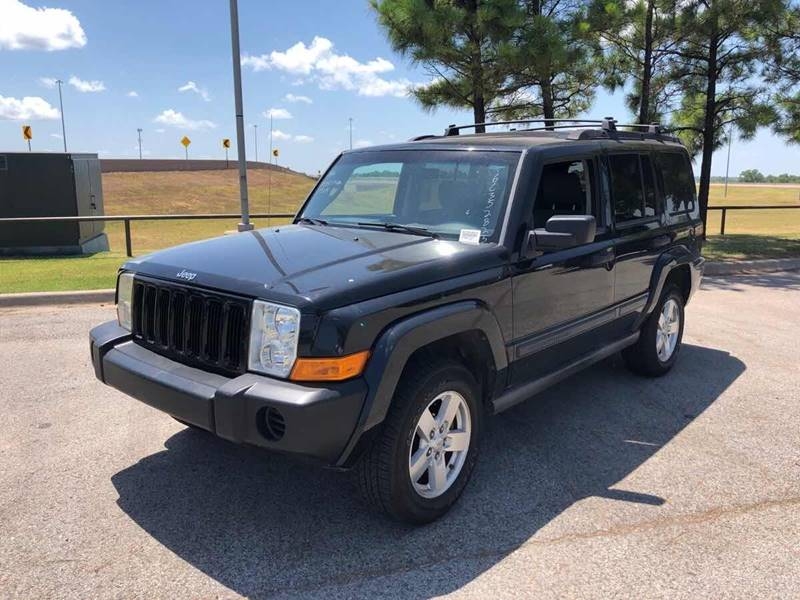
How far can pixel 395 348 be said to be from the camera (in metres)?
2.87

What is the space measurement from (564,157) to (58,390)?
408cm

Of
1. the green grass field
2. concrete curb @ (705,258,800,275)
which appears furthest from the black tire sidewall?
concrete curb @ (705,258,800,275)

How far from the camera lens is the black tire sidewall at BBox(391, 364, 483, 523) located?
9.78 ft

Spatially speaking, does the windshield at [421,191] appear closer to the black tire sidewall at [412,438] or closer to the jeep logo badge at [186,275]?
the black tire sidewall at [412,438]

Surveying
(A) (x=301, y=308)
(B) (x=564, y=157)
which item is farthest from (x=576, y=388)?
(A) (x=301, y=308)

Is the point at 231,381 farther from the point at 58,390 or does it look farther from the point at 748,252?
the point at 748,252

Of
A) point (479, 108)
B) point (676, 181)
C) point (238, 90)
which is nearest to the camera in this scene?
point (676, 181)

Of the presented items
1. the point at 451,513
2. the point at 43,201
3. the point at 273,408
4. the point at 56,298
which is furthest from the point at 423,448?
the point at 43,201

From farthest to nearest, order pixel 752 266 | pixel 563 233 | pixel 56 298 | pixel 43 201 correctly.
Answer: pixel 43 201 < pixel 752 266 < pixel 56 298 < pixel 563 233

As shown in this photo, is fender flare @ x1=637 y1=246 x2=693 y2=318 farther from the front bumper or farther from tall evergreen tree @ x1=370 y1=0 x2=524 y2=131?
tall evergreen tree @ x1=370 y1=0 x2=524 y2=131

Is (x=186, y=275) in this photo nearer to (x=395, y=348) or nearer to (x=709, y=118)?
(x=395, y=348)

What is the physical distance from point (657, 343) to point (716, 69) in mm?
10531

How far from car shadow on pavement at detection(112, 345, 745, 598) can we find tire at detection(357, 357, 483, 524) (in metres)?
0.15

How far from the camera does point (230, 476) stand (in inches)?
146
